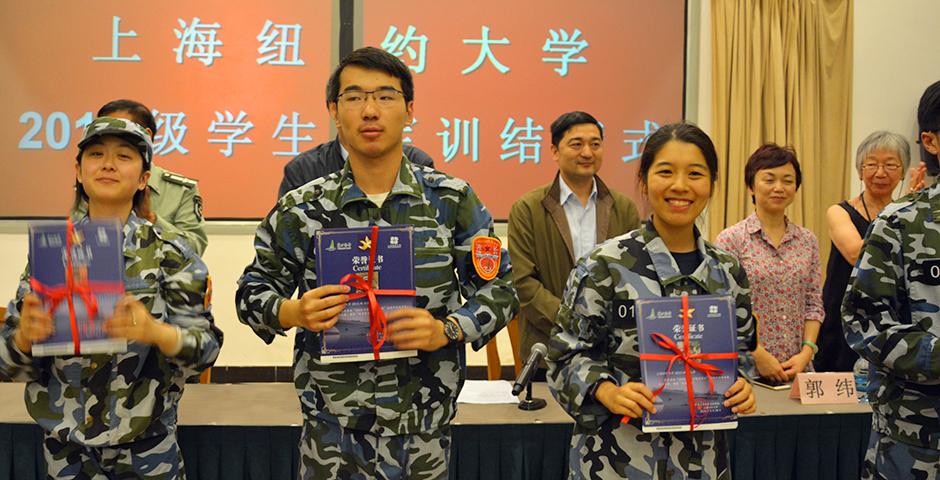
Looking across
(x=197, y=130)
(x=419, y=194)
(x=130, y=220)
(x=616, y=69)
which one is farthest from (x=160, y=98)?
(x=419, y=194)

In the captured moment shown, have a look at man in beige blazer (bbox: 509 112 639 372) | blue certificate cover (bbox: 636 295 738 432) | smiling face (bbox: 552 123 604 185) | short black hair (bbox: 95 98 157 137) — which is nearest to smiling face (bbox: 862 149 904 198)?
man in beige blazer (bbox: 509 112 639 372)

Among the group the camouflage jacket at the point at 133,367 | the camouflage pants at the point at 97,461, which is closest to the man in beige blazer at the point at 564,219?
the camouflage jacket at the point at 133,367

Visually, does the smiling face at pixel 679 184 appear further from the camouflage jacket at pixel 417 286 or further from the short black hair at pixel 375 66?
the short black hair at pixel 375 66

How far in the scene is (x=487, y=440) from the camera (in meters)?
2.42

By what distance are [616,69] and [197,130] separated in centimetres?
273

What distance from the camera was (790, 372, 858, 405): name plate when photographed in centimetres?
260

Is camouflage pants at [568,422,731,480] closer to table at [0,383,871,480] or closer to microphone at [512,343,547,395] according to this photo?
microphone at [512,343,547,395]

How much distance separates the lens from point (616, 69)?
204 inches

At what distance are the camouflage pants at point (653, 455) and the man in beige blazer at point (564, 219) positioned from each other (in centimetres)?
132

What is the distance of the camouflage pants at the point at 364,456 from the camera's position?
1.73 m

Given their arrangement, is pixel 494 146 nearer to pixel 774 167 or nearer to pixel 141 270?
pixel 774 167

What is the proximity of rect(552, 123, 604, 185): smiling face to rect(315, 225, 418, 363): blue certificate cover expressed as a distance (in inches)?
65.5

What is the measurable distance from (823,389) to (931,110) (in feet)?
3.55

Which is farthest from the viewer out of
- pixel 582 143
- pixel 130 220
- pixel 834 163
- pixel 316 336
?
pixel 834 163
